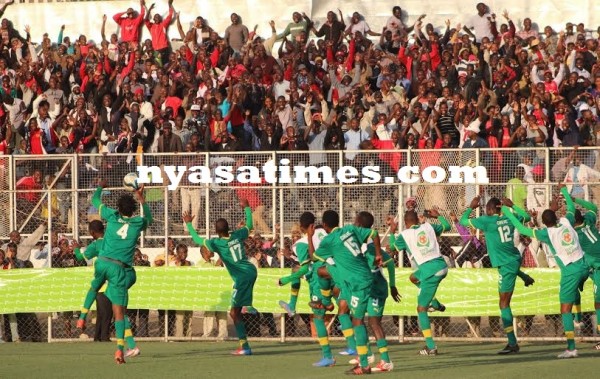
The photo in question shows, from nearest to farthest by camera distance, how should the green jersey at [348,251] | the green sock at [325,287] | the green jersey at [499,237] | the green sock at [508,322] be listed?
the green jersey at [348,251] → the green sock at [325,287] → the green sock at [508,322] → the green jersey at [499,237]

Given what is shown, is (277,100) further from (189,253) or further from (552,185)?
(552,185)

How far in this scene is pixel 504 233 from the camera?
2273 centimetres

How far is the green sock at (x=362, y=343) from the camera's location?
19.5 meters

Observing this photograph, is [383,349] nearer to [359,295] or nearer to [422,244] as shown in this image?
[359,295]

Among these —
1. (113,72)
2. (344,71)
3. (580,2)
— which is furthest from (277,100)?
(580,2)

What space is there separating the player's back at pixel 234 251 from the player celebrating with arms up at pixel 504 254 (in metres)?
3.40

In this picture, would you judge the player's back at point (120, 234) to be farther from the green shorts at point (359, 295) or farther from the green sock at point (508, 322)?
the green sock at point (508, 322)

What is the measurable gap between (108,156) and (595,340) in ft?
29.6

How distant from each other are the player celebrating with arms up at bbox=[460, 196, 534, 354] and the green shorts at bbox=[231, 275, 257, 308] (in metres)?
3.44

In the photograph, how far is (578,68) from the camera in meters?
31.1

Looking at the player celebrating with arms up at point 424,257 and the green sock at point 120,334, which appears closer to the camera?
the green sock at point 120,334

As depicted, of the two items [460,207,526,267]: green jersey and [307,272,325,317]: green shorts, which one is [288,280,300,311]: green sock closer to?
[307,272,325,317]: green shorts

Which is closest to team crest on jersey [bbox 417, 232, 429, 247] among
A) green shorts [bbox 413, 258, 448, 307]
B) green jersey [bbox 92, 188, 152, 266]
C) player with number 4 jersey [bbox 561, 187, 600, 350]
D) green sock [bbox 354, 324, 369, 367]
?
green shorts [bbox 413, 258, 448, 307]

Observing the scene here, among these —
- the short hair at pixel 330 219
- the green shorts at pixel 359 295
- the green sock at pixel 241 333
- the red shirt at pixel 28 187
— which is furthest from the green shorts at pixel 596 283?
the red shirt at pixel 28 187
